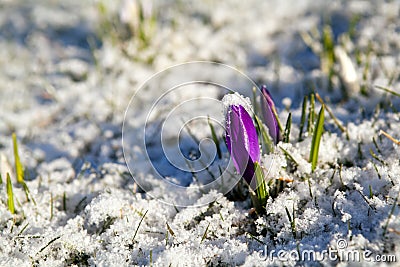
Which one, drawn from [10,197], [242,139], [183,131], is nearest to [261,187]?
[242,139]

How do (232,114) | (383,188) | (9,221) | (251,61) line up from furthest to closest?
(251,61)
(9,221)
(383,188)
(232,114)

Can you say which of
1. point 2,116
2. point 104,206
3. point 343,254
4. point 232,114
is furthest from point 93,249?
point 2,116

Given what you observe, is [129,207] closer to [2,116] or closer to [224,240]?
[224,240]

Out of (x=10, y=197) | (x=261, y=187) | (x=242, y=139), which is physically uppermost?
(x=242, y=139)

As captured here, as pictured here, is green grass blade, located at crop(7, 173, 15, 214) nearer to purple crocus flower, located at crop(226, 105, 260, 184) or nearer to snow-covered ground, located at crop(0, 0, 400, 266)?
snow-covered ground, located at crop(0, 0, 400, 266)

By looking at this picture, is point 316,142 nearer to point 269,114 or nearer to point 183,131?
point 269,114

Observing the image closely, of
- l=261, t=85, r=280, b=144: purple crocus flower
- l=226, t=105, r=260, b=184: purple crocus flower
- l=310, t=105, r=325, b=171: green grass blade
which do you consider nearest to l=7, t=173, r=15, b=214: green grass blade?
l=226, t=105, r=260, b=184: purple crocus flower
